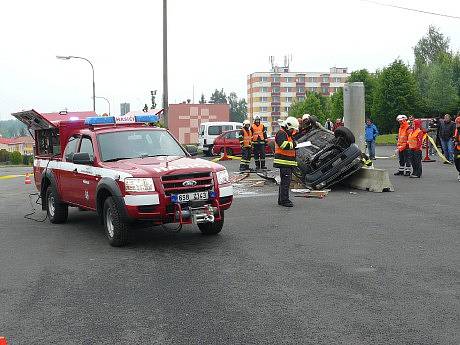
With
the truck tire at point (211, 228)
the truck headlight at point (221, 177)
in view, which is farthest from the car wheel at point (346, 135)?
the truck headlight at point (221, 177)

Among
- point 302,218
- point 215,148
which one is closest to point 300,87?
point 215,148

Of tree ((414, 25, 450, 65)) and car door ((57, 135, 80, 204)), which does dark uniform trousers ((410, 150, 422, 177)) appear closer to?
car door ((57, 135, 80, 204))

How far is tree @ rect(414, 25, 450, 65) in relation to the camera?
281 ft

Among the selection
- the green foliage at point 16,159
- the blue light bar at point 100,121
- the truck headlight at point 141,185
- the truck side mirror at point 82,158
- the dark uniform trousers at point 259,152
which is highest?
the blue light bar at point 100,121

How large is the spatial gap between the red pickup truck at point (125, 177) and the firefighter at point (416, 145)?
9.35 m

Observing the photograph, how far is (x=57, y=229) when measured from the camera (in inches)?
408

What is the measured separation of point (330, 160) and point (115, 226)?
25.3ft

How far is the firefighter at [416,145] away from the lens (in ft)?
55.2

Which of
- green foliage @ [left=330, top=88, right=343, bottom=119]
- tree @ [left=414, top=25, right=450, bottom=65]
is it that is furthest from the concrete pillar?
tree @ [left=414, top=25, right=450, bottom=65]

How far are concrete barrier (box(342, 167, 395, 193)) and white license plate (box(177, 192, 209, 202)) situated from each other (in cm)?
732

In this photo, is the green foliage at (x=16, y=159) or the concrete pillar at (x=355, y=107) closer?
the concrete pillar at (x=355, y=107)

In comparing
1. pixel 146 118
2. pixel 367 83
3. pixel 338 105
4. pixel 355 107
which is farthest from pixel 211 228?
pixel 338 105

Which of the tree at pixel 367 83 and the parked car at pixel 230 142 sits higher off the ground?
the tree at pixel 367 83

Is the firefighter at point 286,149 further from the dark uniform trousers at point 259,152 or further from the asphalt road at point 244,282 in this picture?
the dark uniform trousers at point 259,152
